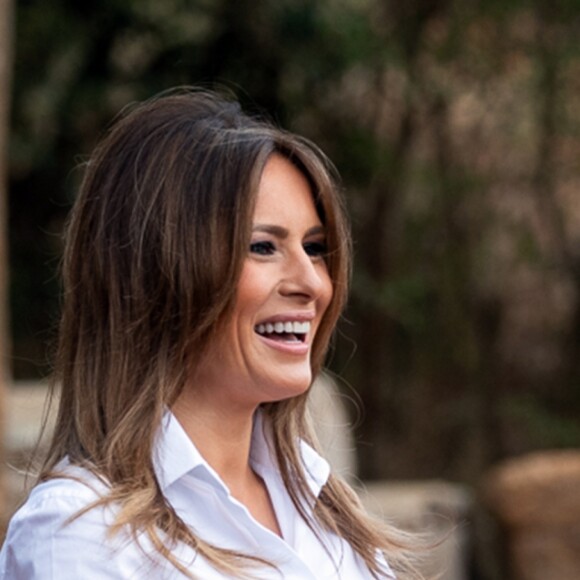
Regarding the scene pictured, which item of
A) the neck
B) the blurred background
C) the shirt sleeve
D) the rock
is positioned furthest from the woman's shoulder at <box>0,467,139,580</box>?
the blurred background

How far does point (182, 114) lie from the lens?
2512 mm

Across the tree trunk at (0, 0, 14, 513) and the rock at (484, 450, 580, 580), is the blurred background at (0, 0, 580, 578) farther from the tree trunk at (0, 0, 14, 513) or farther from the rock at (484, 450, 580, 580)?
the tree trunk at (0, 0, 14, 513)

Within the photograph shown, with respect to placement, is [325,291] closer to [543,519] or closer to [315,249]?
[315,249]

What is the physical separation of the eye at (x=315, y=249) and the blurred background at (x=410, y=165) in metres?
6.12

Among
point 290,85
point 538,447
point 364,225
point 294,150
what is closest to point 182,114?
point 294,150

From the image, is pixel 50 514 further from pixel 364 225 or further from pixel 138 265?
pixel 364 225

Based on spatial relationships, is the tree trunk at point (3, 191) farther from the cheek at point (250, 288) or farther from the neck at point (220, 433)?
the cheek at point (250, 288)

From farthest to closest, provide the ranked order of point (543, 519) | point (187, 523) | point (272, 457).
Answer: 1. point (543, 519)
2. point (272, 457)
3. point (187, 523)

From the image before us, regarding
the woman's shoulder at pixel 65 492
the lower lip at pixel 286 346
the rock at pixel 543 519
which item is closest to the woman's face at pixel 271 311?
the lower lip at pixel 286 346

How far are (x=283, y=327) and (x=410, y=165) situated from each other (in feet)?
28.8

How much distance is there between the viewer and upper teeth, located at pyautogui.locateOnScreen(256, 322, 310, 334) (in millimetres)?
2482

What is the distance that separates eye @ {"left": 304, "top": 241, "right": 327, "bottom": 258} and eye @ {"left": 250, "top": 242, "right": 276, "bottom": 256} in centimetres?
11

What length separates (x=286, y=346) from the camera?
2.49 metres

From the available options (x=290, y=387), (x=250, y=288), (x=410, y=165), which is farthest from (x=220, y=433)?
(x=410, y=165)
